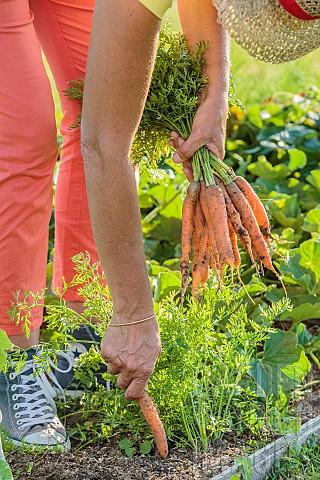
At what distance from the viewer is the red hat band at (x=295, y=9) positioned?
1.66 metres

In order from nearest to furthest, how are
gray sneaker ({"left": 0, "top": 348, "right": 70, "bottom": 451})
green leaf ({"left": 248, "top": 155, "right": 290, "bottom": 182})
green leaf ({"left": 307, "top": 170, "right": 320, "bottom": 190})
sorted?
gray sneaker ({"left": 0, "top": 348, "right": 70, "bottom": 451}) → green leaf ({"left": 307, "top": 170, "right": 320, "bottom": 190}) → green leaf ({"left": 248, "top": 155, "right": 290, "bottom": 182})

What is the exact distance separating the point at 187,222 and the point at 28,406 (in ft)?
2.26

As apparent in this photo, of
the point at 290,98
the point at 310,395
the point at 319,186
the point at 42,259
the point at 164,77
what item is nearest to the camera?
the point at 164,77

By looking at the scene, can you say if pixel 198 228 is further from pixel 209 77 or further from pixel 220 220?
pixel 209 77

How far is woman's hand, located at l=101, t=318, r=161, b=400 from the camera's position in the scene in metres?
2.02

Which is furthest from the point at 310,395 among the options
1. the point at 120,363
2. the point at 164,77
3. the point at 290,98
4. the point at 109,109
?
the point at 290,98

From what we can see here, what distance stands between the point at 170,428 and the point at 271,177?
5.81 feet

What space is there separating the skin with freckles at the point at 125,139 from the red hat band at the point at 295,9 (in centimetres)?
25

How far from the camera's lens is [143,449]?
2.30 m

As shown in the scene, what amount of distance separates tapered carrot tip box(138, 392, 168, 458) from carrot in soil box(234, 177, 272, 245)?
548mm

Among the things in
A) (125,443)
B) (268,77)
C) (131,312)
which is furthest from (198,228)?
(268,77)

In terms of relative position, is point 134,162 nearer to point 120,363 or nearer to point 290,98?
point 120,363

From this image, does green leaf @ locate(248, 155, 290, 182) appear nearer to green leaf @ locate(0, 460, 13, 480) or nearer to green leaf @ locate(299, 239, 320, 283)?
green leaf @ locate(299, 239, 320, 283)

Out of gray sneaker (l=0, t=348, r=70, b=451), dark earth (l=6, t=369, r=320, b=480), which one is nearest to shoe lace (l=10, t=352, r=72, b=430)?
gray sneaker (l=0, t=348, r=70, b=451)
